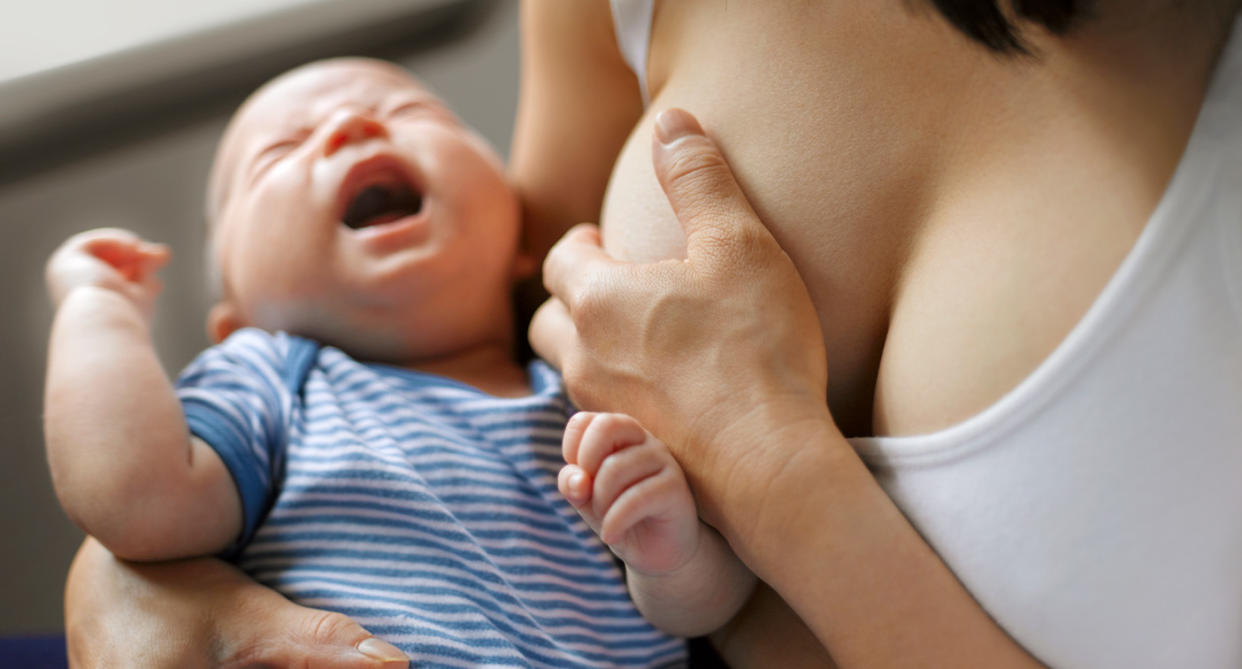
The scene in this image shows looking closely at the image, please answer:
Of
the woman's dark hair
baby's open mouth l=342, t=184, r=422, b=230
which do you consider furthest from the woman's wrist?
baby's open mouth l=342, t=184, r=422, b=230

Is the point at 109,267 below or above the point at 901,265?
below

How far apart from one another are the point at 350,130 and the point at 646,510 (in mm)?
522

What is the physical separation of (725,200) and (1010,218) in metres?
0.17

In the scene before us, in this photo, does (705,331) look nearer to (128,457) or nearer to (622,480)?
(622,480)

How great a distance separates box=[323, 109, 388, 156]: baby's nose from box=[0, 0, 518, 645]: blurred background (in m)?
0.49

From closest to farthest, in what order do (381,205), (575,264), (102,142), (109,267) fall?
(575,264), (109,267), (381,205), (102,142)

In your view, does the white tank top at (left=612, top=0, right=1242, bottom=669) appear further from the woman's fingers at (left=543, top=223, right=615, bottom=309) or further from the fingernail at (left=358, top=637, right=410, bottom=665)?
the fingernail at (left=358, top=637, right=410, bottom=665)

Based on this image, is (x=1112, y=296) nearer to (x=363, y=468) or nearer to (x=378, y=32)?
(x=363, y=468)

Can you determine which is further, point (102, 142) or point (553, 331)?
point (102, 142)

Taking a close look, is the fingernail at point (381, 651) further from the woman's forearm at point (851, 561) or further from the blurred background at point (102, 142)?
the blurred background at point (102, 142)

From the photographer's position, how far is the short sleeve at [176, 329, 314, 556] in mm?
753

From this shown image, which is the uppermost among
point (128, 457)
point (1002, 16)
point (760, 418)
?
point (1002, 16)

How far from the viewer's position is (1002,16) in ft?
1.71

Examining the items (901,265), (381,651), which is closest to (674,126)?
(901,265)
